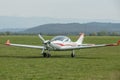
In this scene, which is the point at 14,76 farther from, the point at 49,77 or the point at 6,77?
the point at 49,77

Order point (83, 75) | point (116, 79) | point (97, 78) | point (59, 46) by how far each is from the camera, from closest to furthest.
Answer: point (116, 79) < point (97, 78) < point (83, 75) < point (59, 46)

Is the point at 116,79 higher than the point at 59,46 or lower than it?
higher

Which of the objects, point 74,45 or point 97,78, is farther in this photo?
point 74,45

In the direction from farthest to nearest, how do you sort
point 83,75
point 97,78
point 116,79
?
point 83,75, point 97,78, point 116,79

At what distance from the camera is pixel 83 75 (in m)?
16.0

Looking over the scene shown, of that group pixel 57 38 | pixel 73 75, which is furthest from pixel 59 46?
pixel 73 75

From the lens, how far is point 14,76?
15555mm

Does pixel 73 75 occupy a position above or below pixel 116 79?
below

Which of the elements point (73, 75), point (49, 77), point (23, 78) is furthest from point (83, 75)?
point (23, 78)

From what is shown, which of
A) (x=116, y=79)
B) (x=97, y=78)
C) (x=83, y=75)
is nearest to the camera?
(x=116, y=79)

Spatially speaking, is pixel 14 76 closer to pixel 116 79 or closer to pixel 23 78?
pixel 23 78

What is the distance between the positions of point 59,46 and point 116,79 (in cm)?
2013

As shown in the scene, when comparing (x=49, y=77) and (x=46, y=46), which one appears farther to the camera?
(x=46, y=46)

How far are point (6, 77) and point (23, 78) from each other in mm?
802
